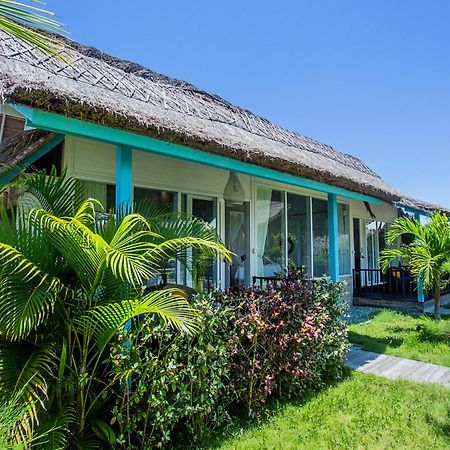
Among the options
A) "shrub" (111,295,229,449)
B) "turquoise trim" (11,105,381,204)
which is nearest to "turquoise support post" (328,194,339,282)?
"turquoise trim" (11,105,381,204)

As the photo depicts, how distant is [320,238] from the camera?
34.9 feet

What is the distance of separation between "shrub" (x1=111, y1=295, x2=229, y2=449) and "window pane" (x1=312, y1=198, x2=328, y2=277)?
7183 mm

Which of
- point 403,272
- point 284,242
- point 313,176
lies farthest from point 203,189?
point 403,272

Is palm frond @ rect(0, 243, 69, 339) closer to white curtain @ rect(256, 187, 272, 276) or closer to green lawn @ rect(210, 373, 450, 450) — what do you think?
green lawn @ rect(210, 373, 450, 450)

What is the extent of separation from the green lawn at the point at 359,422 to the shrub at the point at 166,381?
0.46 meters

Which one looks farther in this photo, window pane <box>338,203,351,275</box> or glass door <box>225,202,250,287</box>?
window pane <box>338,203,351,275</box>

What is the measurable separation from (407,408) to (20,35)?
5.25 m

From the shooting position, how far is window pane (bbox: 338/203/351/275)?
38.7 ft

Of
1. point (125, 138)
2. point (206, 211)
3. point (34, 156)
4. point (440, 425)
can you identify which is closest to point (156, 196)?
point (206, 211)

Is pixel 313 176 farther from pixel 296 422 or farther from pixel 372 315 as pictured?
pixel 372 315

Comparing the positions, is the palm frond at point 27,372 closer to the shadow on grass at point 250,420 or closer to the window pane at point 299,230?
the shadow on grass at point 250,420

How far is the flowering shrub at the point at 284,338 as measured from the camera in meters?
4.08

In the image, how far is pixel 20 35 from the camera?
1.38 m

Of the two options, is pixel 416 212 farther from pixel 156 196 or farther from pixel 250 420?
pixel 250 420
